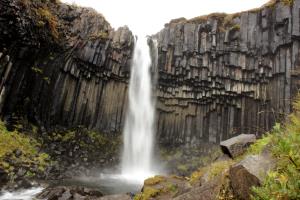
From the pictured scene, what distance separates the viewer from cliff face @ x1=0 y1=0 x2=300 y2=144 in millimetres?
24188

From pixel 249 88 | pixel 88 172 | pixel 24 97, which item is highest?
pixel 249 88

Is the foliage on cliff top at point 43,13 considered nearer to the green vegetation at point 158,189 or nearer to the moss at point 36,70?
the moss at point 36,70

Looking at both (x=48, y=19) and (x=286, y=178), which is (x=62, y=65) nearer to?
(x=48, y=19)

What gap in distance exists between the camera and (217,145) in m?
29.2

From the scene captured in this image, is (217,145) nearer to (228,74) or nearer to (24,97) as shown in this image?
(228,74)

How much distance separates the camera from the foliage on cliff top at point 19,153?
1717 centimetres

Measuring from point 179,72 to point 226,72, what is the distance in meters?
4.55

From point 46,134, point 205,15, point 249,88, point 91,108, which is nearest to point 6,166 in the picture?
point 46,134

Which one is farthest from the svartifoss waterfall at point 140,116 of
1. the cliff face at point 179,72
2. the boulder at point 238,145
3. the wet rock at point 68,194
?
the boulder at point 238,145

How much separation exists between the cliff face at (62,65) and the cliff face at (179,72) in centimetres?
9

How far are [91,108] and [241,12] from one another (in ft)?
58.8

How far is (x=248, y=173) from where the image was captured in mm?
4238

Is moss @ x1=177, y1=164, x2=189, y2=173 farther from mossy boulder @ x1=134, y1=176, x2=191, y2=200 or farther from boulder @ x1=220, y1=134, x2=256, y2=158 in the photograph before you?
boulder @ x1=220, y1=134, x2=256, y2=158

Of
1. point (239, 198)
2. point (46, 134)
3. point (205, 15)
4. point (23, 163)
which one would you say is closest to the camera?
point (239, 198)
